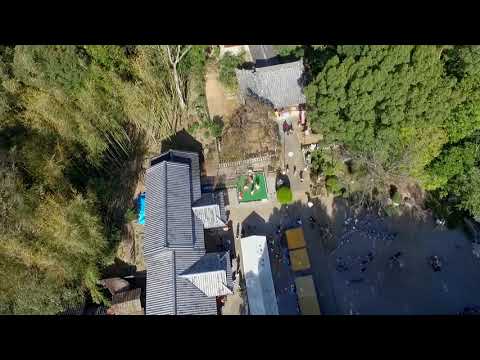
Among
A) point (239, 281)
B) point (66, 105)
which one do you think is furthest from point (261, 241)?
point (66, 105)

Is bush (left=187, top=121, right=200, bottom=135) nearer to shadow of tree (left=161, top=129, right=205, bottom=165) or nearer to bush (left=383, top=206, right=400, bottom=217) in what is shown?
shadow of tree (left=161, top=129, right=205, bottom=165)

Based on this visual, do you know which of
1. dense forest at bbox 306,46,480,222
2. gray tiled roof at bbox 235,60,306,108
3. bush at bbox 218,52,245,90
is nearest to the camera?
dense forest at bbox 306,46,480,222

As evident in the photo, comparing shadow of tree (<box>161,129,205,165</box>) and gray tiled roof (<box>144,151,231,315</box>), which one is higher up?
shadow of tree (<box>161,129,205,165</box>)

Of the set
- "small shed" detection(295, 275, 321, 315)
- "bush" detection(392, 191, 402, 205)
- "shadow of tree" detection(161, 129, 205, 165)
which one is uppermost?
"shadow of tree" detection(161, 129, 205, 165)

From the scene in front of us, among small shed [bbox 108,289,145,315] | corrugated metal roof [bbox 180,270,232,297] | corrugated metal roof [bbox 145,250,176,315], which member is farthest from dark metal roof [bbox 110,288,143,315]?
corrugated metal roof [bbox 180,270,232,297]

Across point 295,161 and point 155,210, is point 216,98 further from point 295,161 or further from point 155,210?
point 155,210
